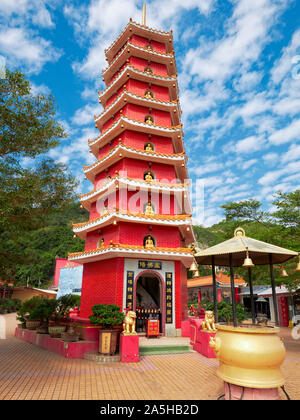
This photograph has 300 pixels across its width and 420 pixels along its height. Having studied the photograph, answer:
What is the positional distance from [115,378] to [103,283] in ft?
23.2

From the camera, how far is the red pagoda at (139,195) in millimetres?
13492

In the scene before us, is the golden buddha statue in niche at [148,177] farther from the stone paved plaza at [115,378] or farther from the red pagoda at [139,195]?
the stone paved plaza at [115,378]

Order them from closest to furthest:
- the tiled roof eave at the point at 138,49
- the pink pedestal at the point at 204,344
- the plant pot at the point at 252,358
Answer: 1. the plant pot at the point at 252,358
2. the pink pedestal at the point at 204,344
3. the tiled roof eave at the point at 138,49

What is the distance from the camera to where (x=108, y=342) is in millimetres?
9203

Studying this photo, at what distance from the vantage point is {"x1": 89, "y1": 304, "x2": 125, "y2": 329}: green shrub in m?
9.44

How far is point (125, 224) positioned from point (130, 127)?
20.7 ft

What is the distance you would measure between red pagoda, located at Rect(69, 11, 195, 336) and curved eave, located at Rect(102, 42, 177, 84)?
7cm

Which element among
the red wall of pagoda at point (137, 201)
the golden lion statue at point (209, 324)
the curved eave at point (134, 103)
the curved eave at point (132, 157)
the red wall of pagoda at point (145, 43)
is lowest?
the golden lion statue at point (209, 324)

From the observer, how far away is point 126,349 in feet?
29.3

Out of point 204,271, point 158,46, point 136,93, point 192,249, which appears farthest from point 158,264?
point 204,271

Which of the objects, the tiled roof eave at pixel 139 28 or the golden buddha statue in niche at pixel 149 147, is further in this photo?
the tiled roof eave at pixel 139 28

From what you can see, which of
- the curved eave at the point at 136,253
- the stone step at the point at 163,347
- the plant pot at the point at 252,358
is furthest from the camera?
the curved eave at the point at 136,253

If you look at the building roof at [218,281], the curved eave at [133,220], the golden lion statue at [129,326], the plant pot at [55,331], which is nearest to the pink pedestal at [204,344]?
the golden lion statue at [129,326]

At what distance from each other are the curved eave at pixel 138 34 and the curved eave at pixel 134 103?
18.7 ft
